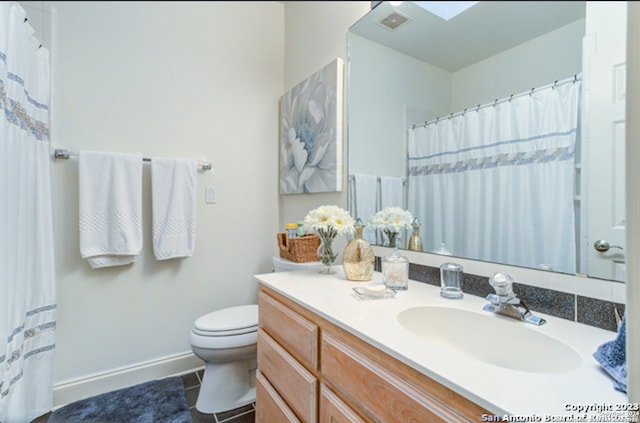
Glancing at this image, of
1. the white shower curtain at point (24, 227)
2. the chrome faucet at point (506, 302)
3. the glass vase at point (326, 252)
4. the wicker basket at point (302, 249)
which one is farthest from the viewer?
the wicker basket at point (302, 249)

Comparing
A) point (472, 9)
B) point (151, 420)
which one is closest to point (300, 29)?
point (472, 9)

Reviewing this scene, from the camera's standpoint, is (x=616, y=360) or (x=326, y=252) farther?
(x=326, y=252)

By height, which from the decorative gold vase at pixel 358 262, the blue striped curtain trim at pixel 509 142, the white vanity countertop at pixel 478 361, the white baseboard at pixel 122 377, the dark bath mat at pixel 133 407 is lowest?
the dark bath mat at pixel 133 407

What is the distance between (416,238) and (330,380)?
769 millimetres

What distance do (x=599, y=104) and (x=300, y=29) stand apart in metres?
1.87

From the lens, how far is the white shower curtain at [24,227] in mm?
1093

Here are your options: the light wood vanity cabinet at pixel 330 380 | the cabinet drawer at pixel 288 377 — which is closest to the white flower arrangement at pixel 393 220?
the light wood vanity cabinet at pixel 330 380

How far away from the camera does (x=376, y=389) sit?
68cm

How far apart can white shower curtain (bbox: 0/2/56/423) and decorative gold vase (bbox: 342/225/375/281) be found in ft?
4.24

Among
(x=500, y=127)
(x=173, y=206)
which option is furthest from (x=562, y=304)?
(x=173, y=206)

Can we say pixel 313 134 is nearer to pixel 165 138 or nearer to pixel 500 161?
pixel 165 138

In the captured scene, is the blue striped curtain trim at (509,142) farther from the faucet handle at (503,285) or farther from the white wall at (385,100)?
the faucet handle at (503,285)

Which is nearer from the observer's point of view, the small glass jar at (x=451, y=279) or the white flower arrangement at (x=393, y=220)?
the small glass jar at (x=451, y=279)

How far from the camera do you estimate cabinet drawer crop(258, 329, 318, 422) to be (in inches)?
35.1
